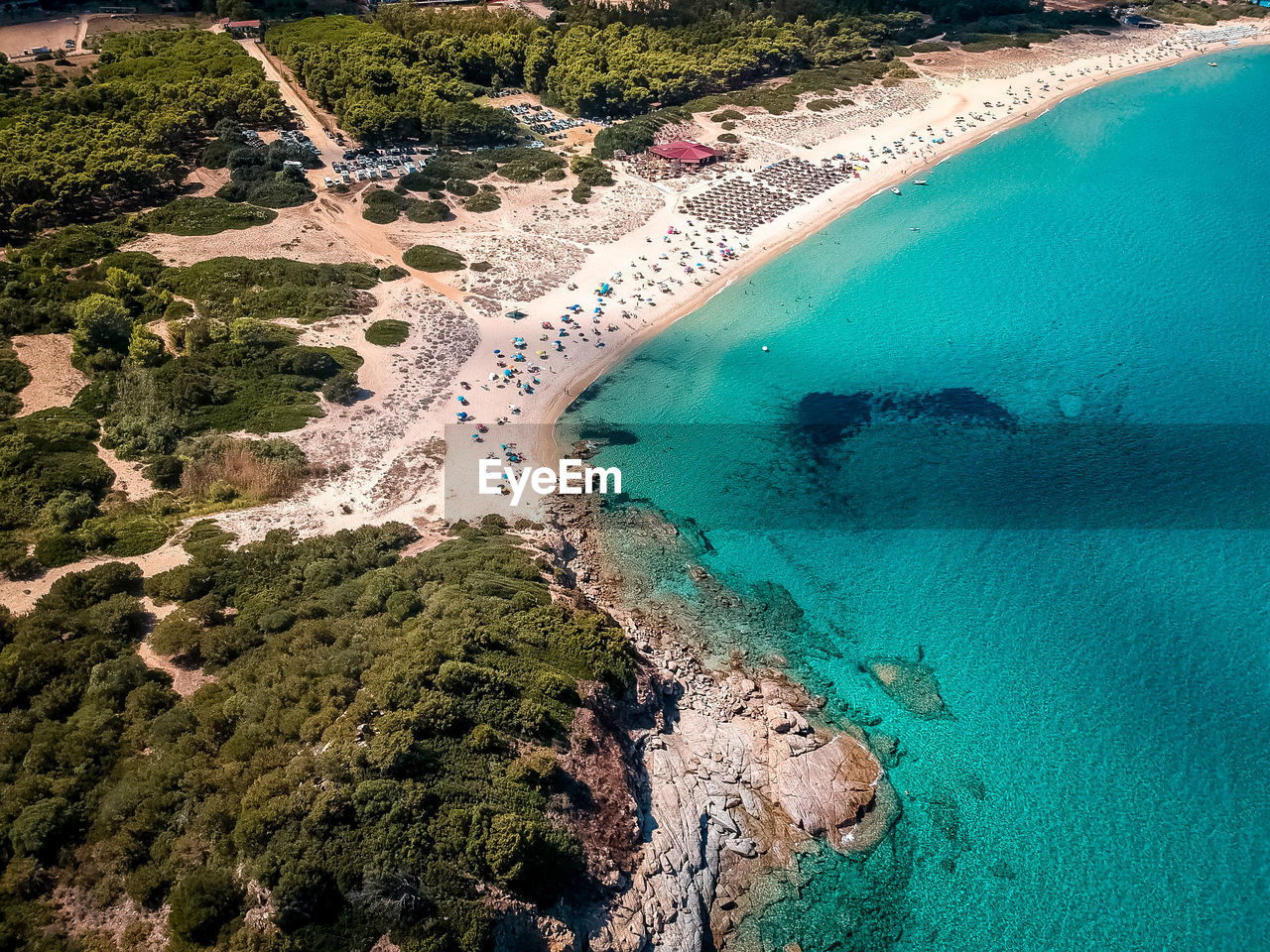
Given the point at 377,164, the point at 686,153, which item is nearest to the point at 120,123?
the point at 377,164

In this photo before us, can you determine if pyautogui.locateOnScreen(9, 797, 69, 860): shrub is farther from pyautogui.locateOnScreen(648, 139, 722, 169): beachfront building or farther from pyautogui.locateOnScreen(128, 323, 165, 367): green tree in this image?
pyautogui.locateOnScreen(648, 139, 722, 169): beachfront building

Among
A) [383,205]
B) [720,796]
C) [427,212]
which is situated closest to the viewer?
[720,796]

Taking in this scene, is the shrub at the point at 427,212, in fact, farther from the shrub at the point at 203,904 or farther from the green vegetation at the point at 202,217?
the shrub at the point at 203,904

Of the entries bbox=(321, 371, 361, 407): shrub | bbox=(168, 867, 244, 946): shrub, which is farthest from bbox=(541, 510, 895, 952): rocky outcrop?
bbox=(321, 371, 361, 407): shrub

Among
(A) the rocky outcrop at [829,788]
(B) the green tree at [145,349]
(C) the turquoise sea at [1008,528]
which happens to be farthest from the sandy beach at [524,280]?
(A) the rocky outcrop at [829,788]

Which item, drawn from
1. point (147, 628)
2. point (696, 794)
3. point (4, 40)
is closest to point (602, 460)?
point (696, 794)

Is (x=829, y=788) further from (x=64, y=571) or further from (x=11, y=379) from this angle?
(x=11, y=379)
